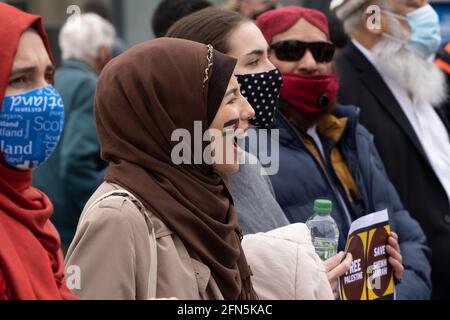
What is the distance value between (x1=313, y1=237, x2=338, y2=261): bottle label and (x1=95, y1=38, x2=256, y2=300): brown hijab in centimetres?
76

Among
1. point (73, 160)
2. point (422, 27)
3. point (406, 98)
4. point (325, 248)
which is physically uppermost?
point (422, 27)

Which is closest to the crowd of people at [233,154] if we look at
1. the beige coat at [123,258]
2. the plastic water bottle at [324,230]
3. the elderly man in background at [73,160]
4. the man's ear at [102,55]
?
the beige coat at [123,258]

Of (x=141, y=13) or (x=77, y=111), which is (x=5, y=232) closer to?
(x=77, y=111)

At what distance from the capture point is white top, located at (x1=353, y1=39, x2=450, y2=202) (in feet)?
18.0

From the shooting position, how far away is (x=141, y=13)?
11.5m

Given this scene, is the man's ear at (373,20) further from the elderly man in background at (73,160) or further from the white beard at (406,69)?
the elderly man in background at (73,160)

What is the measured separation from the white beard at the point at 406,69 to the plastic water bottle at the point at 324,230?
1.69 meters

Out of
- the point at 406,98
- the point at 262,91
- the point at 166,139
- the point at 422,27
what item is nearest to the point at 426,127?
the point at 406,98

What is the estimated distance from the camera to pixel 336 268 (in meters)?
3.60

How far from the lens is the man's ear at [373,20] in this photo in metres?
5.59

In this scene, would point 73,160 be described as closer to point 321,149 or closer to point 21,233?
point 321,149

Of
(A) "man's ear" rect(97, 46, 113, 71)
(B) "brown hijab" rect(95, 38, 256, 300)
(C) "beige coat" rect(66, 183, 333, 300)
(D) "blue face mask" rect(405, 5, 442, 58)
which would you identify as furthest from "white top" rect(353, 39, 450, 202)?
(C) "beige coat" rect(66, 183, 333, 300)

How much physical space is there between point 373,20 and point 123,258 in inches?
122
